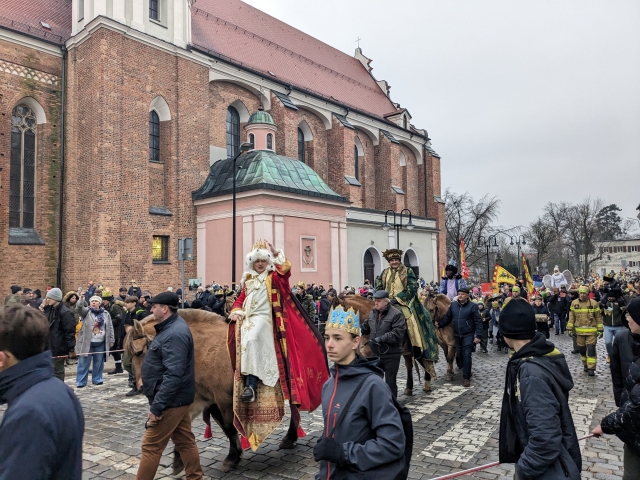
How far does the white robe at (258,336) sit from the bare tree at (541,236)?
49790mm

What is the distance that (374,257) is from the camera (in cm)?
2962

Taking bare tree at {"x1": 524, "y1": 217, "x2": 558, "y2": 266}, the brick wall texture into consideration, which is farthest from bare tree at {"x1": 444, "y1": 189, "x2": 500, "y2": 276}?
the brick wall texture

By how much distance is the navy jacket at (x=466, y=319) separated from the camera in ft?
30.3

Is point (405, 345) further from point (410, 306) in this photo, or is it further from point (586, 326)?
point (586, 326)

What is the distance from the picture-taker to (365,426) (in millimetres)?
2443

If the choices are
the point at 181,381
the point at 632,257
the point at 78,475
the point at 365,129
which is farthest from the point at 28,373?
the point at 632,257

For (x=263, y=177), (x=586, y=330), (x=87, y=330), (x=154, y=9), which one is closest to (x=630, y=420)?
(x=586, y=330)

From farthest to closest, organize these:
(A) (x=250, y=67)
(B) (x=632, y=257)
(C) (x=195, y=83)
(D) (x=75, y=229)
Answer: (B) (x=632, y=257) → (A) (x=250, y=67) → (C) (x=195, y=83) → (D) (x=75, y=229)

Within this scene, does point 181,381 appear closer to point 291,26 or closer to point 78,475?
point 78,475

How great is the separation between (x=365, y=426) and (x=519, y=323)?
1099 millimetres

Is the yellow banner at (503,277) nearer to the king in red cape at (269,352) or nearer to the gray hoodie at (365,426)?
the king in red cape at (269,352)

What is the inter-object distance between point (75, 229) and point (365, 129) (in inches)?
836

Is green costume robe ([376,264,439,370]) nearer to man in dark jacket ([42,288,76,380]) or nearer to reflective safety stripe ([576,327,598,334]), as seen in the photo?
reflective safety stripe ([576,327,598,334])

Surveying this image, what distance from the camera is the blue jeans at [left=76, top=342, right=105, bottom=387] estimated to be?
9.40 metres
